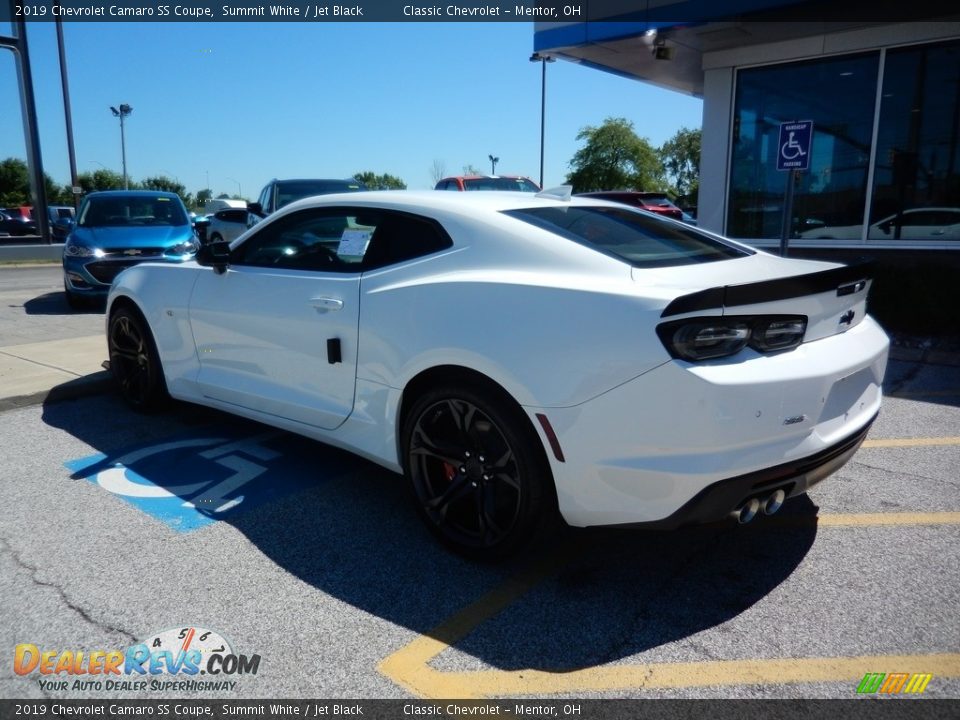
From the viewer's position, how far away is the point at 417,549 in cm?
318

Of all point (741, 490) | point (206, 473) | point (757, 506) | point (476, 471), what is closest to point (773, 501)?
point (757, 506)

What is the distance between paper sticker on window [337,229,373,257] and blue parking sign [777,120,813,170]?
20.2 ft

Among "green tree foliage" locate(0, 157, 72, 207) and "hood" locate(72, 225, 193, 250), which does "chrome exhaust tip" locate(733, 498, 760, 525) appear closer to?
"hood" locate(72, 225, 193, 250)

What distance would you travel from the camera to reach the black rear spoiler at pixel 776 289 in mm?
2398

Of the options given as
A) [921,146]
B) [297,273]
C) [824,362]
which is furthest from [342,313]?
[921,146]

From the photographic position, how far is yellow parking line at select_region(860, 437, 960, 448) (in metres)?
4.50

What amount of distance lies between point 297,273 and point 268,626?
6.10 ft

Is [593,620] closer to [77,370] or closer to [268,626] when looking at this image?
[268,626]

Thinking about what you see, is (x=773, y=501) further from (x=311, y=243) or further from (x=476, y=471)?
(x=311, y=243)

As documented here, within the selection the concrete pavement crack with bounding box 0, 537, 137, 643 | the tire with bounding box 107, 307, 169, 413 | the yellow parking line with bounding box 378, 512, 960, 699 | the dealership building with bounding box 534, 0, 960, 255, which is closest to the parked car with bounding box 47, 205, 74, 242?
the dealership building with bounding box 534, 0, 960, 255

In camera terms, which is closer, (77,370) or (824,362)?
(824,362)

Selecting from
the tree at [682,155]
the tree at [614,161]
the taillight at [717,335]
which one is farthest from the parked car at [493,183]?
the tree at [682,155]

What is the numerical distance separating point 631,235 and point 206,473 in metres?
2.66

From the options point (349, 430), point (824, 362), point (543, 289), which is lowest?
point (349, 430)
